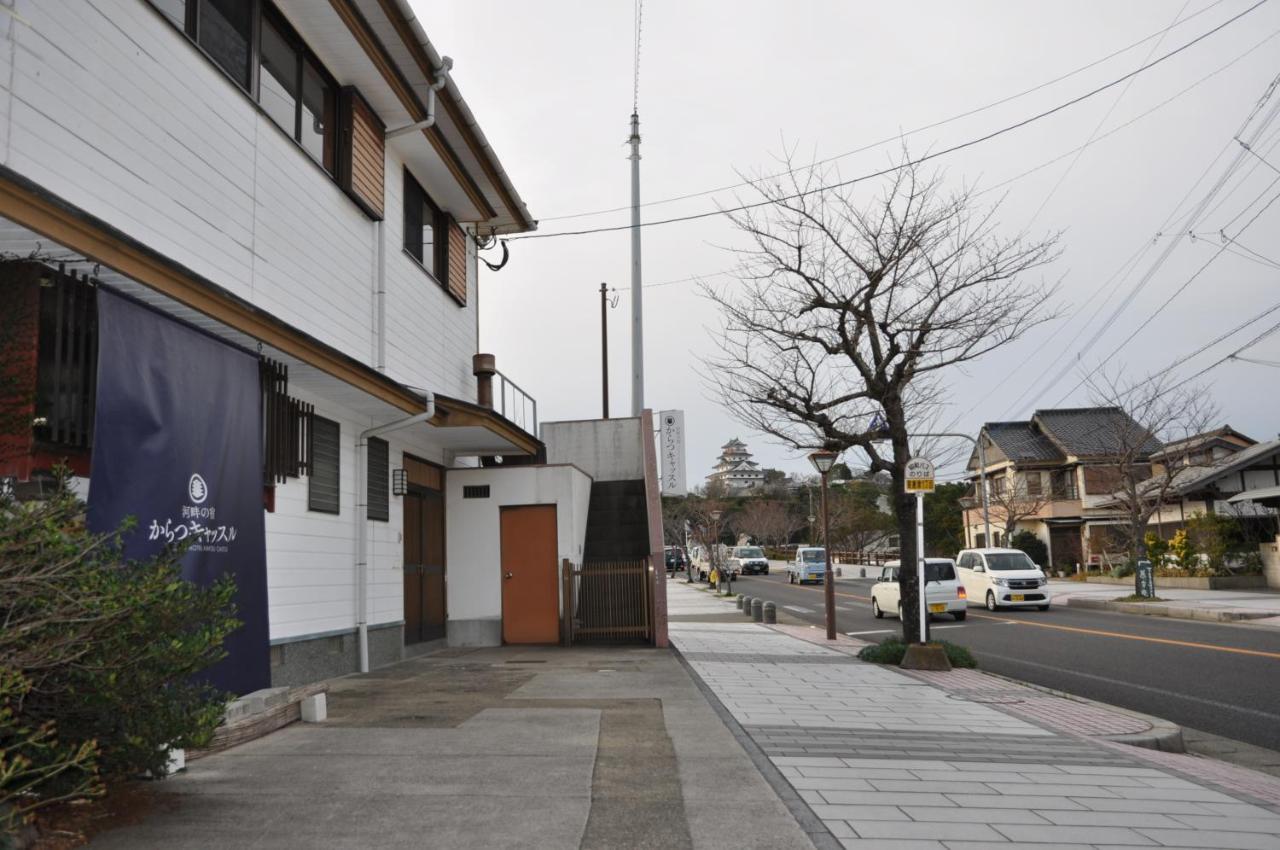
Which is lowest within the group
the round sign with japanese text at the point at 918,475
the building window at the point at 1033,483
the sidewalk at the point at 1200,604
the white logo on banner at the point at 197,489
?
the sidewalk at the point at 1200,604

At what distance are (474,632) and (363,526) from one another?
184 inches

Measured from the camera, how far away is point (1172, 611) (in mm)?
22125

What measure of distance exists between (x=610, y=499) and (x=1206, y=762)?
13.0 meters

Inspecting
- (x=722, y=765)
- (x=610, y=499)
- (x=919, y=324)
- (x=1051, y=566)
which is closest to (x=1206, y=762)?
(x=722, y=765)

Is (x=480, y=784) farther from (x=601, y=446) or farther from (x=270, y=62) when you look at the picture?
(x=601, y=446)

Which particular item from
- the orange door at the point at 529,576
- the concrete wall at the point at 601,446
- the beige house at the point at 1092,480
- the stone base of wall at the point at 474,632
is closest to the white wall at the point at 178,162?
the orange door at the point at 529,576

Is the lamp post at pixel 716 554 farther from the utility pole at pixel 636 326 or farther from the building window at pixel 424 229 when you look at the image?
the building window at pixel 424 229

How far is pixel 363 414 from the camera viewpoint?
11.3m

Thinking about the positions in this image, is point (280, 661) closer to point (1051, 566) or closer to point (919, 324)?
point (919, 324)

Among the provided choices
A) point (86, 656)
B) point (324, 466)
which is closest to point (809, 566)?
point (324, 466)

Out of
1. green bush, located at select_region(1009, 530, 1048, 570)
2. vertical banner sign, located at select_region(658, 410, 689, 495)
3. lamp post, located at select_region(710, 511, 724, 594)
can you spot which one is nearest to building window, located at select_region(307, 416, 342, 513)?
vertical banner sign, located at select_region(658, 410, 689, 495)

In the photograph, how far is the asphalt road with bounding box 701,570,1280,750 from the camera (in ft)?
33.0

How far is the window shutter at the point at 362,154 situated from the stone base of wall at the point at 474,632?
690 cm

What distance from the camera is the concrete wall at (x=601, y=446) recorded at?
2164 cm
